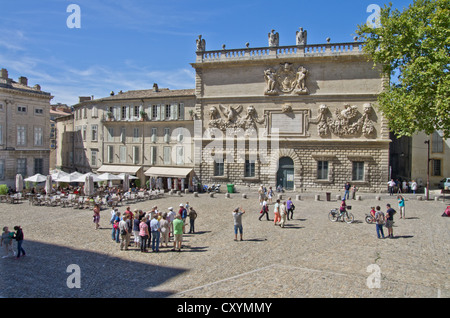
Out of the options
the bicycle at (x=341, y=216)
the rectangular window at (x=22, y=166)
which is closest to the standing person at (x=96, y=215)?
the bicycle at (x=341, y=216)

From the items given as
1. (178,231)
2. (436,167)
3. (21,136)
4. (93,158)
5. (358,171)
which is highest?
(21,136)

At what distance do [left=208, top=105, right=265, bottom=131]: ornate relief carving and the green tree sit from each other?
391 inches

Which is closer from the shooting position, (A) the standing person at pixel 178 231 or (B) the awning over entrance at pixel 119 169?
(A) the standing person at pixel 178 231

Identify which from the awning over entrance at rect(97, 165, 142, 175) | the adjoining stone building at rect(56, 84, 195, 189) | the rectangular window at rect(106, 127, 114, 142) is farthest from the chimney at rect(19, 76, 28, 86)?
the awning over entrance at rect(97, 165, 142, 175)

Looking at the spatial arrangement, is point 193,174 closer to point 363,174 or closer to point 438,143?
point 363,174

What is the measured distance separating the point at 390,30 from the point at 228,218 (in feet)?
49.9

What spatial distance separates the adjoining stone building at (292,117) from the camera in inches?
1053

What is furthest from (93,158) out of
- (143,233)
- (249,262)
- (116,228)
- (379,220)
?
(379,220)

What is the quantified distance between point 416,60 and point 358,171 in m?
10.2

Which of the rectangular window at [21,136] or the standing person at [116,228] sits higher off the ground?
the rectangular window at [21,136]

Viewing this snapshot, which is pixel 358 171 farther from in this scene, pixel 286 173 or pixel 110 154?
pixel 110 154

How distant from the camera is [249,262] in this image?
10.8 m

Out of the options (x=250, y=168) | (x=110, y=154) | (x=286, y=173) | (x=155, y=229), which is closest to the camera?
(x=155, y=229)

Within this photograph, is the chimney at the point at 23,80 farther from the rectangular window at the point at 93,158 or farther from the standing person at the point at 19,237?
the standing person at the point at 19,237
